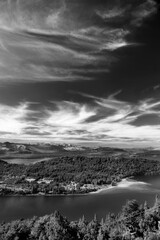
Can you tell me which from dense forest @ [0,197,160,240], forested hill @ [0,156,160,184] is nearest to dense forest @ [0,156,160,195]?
forested hill @ [0,156,160,184]

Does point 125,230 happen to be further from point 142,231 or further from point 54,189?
point 54,189

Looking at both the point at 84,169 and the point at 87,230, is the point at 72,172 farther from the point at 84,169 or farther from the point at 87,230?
the point at 87,230

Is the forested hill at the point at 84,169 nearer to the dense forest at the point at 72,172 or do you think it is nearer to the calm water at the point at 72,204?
the dense forest at the point at 72,172

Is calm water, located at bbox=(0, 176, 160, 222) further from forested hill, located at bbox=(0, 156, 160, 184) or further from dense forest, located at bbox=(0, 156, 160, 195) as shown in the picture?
forested hill, located at bbox=(0, 156, 160, 184)

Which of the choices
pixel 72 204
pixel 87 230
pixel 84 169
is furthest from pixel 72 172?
pixel 87 230

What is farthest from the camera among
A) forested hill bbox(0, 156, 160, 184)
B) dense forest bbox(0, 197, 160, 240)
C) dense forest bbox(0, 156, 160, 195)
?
forested hill bbox(0, 156, 160, 184)

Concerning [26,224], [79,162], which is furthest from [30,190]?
[79,162]
